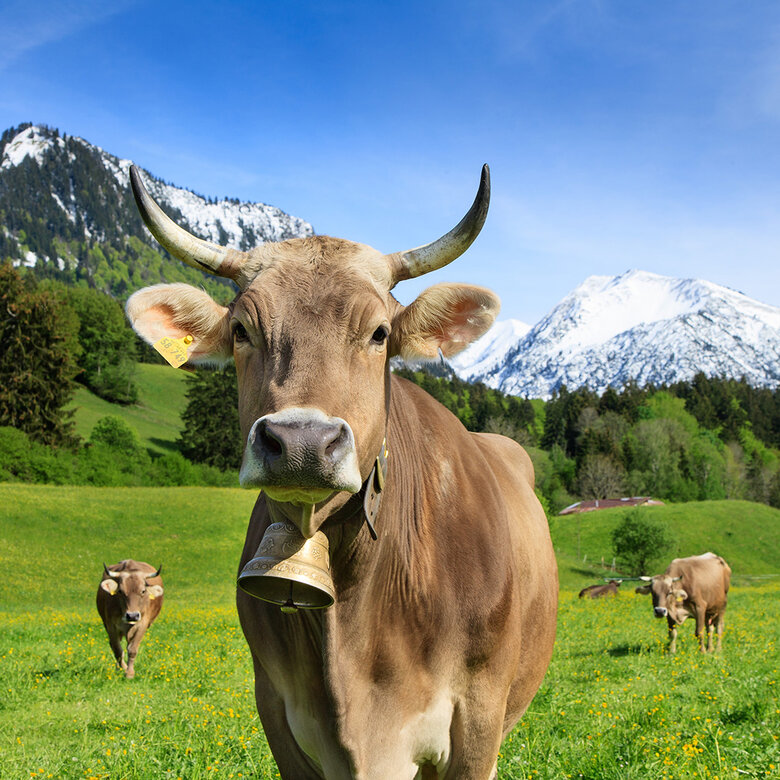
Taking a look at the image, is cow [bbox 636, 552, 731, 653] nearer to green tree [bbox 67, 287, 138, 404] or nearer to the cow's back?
the cow's back

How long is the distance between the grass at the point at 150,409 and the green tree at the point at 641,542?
44.3 metres

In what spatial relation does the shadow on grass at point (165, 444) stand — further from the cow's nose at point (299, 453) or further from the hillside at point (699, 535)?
the cow's nose at point (299, 453)

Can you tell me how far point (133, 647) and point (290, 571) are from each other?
11.1 metres

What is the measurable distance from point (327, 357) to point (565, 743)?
17.8 ft

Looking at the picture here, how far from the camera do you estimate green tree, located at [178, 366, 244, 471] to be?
70.6m

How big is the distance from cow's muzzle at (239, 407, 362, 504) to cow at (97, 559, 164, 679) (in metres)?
→ 10.6

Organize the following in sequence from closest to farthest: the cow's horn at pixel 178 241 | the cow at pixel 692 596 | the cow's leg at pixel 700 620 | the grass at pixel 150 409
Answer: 1. the cow's horn at pixel 178 241
2. the cow's leg at pixel 700 620
3. the cow at pixel 692 596
4. the grass at pixel 150 409

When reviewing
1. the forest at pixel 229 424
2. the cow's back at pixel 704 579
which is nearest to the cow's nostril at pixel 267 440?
the forest at pixel 229 424

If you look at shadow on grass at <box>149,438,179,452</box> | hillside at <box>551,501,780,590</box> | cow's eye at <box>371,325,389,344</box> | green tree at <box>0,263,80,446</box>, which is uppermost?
green tree at <box>0,263,80,446</box>

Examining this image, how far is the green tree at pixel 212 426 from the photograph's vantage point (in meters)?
70.6

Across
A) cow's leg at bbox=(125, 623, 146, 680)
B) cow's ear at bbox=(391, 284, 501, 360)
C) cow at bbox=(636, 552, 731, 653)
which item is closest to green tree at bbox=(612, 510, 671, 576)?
cow at bbox=(636, 552, 731, 653)

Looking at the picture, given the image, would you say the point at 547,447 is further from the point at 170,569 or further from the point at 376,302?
the point at 376,302

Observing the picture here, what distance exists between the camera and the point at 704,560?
18.2 metres

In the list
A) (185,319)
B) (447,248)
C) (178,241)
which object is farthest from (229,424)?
(447,248)
